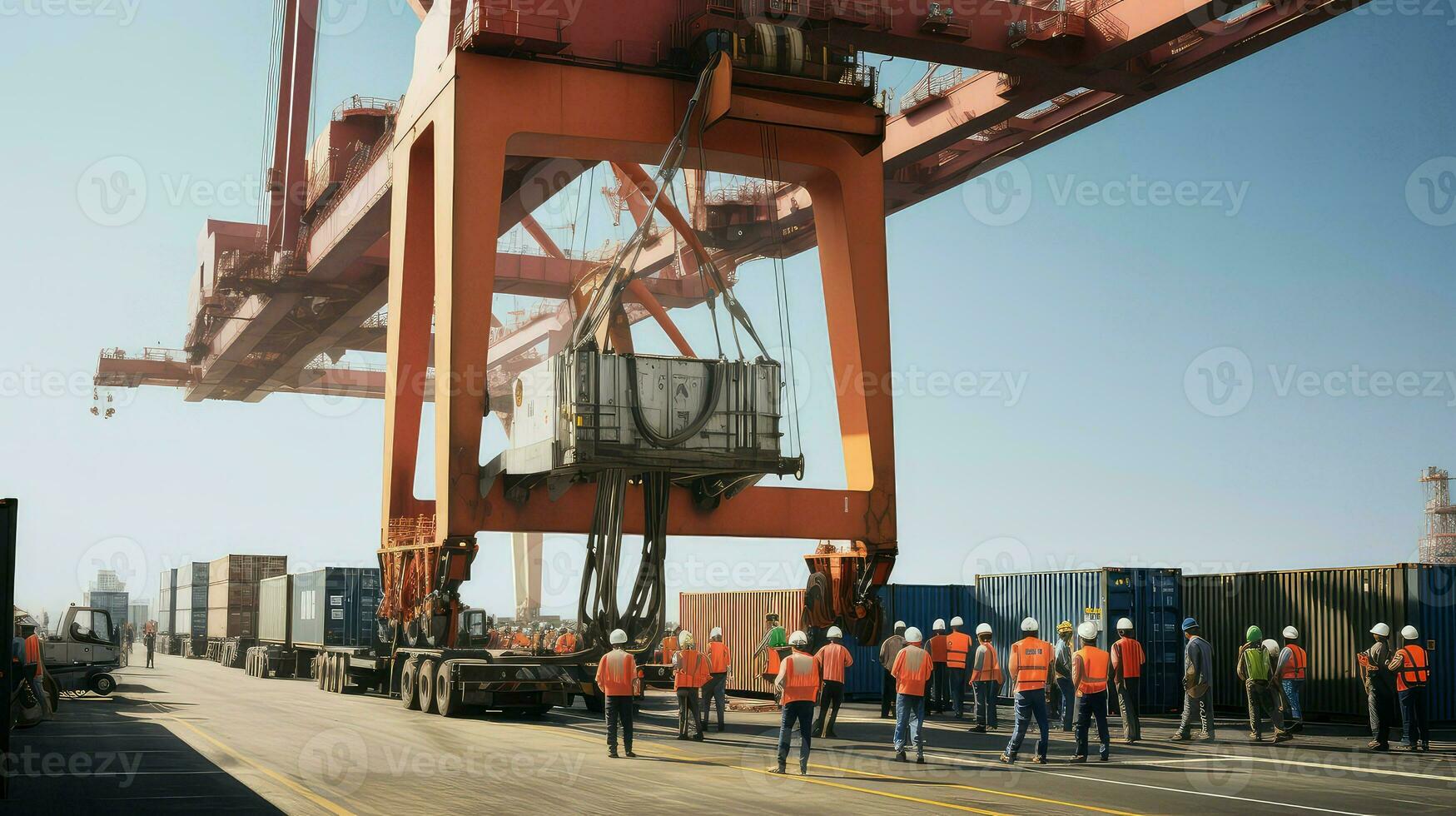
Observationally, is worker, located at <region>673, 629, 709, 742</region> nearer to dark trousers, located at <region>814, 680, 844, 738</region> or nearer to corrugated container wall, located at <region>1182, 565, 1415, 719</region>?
dark trousers, located at <region>814, 680, 844, 738</region>

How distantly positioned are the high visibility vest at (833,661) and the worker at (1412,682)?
7.16m

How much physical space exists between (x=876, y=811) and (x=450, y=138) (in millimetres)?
16848

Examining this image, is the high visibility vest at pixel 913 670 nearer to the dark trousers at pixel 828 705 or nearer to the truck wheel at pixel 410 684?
the dark trousers at pixel 828 705

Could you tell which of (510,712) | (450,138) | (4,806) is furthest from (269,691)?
(4,806)

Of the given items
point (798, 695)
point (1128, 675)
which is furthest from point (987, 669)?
point (798, 695)

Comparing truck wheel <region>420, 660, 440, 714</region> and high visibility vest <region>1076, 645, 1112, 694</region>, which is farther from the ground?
high visibility vest <region>1076, 645, 1112, 694</region>

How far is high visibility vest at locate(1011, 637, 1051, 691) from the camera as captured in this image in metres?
14.8

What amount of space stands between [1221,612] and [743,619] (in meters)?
11.3

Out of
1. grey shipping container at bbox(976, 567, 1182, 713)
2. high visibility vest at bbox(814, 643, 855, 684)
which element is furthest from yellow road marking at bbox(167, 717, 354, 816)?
grey shipping container at bbox(976, 567, 1182, 713)

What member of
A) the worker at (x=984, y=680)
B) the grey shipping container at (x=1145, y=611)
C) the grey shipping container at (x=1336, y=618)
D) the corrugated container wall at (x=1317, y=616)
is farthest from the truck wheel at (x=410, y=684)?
the grey shipping container at (x=1336, y=618)

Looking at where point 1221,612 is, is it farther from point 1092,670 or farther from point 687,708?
point 687,708

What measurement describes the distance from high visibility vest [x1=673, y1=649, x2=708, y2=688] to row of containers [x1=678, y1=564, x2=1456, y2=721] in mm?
7530

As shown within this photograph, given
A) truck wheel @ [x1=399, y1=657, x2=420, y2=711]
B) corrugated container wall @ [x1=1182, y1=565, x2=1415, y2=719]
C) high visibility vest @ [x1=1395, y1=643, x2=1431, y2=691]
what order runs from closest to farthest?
high visibility vest @ [x1=1395, y1=643, x2=1431, y2=691] < corrugated container wall @ [x1=1182, y1=565, x2=1415, y2=719] < truck wheel @ [x1=399, y1=657, x2=420, y2=711]

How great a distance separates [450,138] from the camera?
2462 centimetres
